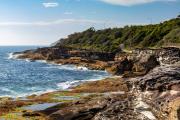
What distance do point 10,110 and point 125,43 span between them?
397 feet

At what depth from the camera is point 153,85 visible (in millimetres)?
23922

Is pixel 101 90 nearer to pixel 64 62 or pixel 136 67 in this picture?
pixel 136 67

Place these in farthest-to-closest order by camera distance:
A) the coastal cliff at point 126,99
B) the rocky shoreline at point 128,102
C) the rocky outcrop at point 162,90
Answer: the coastal cliff at point 126,99, the rocky shoreline at point 128,102, the rocky outcrop at point 162,90

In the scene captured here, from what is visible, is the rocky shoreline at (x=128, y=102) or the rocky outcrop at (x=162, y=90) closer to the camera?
the rocky outcrop at (x=162, y=90)

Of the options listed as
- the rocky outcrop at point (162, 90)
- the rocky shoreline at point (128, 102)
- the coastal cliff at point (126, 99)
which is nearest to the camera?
the rocky outcrop at point (162, 90)

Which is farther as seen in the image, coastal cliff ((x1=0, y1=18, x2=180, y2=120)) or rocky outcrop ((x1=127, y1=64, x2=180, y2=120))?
coastal cliff ((x1=0, y1=18, x2=180, y2=120))

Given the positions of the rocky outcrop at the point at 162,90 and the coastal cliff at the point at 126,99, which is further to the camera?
the coastal cliff at the point at 126,99

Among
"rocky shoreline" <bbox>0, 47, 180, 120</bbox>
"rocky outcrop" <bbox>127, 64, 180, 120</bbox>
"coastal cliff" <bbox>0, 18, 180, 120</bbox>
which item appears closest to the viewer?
"rocky outcrop" <bbox>127, 64, 180, 120</bbox>

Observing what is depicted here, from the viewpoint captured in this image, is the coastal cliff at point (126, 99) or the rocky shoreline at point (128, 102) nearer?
the rocky shoreline at point (128, 102)

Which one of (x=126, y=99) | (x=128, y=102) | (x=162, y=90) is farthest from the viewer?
(x=126, y=99)

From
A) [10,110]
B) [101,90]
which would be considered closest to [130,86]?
[10,110]

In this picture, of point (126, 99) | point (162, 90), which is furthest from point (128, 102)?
point (162, 90)

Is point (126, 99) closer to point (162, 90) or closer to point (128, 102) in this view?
point (128, 102)

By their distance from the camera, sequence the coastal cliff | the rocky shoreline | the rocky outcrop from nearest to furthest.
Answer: the rocky outcrop → the rocky shoreline → the coastal cliff
